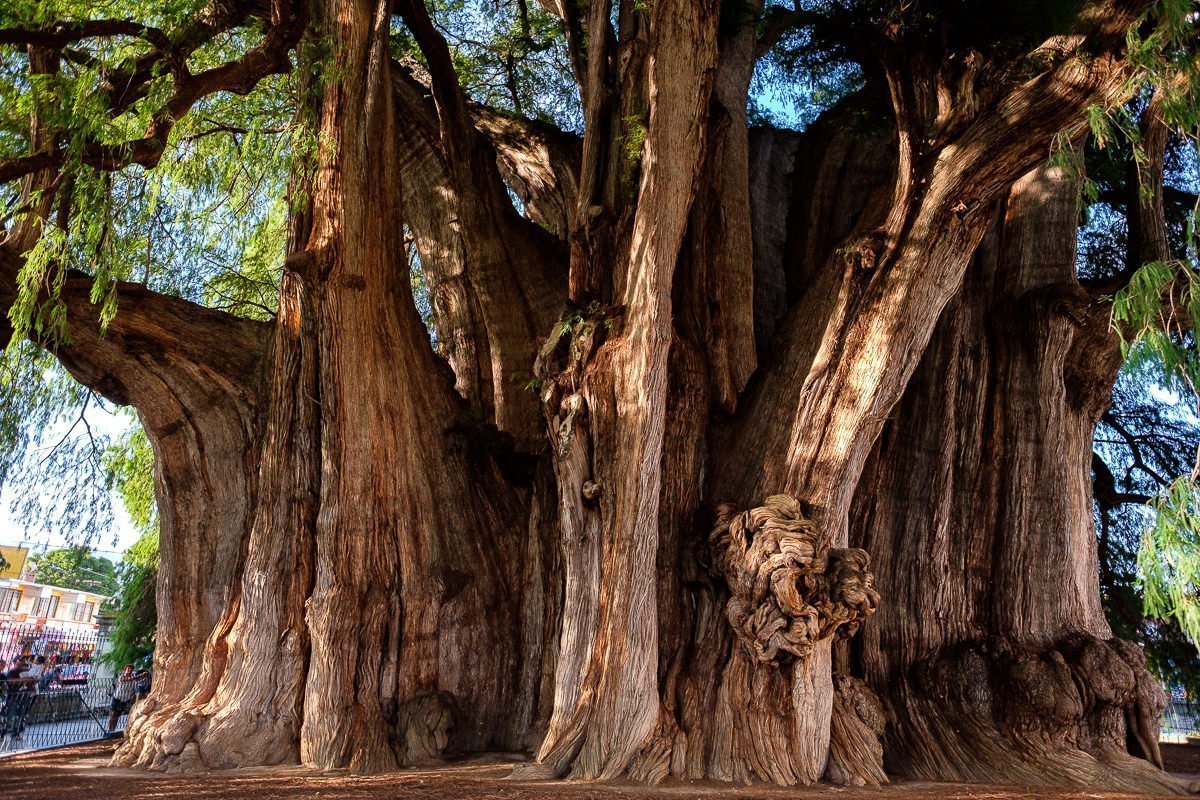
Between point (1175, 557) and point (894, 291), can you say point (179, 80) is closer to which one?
point (894, 291)

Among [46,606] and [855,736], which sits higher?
[46,606]

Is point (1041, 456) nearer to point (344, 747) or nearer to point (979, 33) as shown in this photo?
point (979, 33)

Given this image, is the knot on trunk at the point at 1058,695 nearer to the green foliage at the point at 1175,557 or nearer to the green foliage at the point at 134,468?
the green foliage at the point at 1175,557

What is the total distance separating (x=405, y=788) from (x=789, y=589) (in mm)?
2231

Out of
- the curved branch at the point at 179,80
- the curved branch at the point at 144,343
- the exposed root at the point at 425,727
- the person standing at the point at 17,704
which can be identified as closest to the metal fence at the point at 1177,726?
the exposed root at the point at 425,727

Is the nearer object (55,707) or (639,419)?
(639,419)

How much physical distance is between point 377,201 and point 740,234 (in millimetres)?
2721

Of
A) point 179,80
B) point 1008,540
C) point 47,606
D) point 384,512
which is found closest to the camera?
point 179,80

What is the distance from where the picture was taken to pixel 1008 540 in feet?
20.9

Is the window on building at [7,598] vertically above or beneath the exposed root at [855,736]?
above

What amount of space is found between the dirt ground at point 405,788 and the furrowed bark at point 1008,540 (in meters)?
0.57

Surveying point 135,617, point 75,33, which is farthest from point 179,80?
point 135,617

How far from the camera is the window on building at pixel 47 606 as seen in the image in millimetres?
30586

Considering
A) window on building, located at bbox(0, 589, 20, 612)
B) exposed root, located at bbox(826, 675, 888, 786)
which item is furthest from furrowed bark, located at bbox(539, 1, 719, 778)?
window on building, located at bbox(0, 589, 20, 612)
